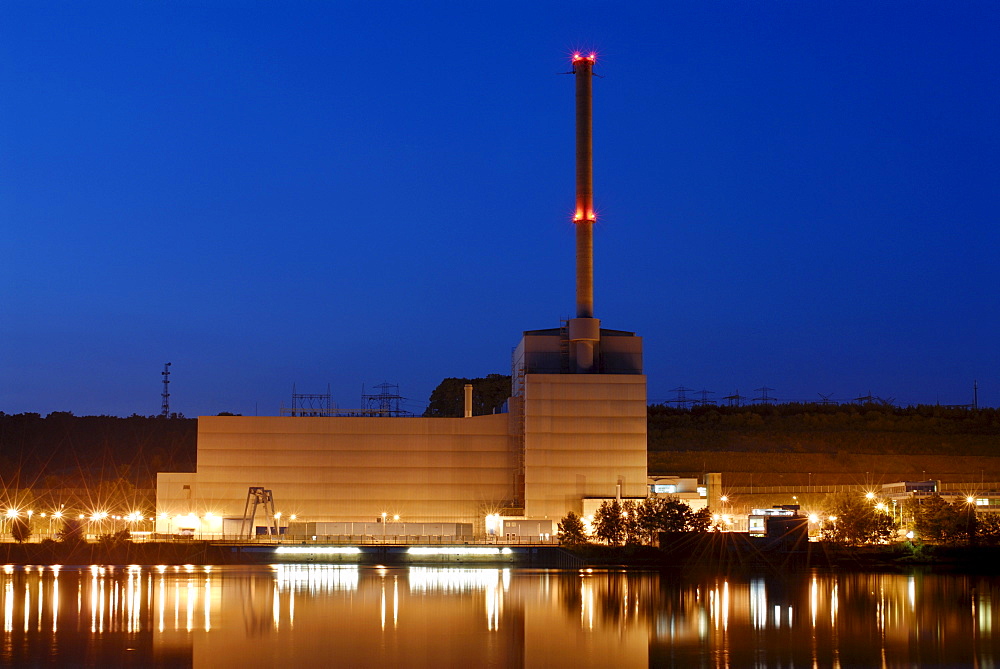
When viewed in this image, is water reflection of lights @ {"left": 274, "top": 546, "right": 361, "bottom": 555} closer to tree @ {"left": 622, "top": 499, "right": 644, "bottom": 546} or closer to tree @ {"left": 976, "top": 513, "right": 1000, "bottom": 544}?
tree @ {"left": 622, "top": 499, "right": 644, "bottom": 546}

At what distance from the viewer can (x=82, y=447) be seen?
174 m

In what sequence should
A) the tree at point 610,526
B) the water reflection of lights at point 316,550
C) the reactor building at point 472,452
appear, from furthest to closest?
the reactor building at point 472,452
the water reflection of lights at point 316,550
the tree at point 610,526

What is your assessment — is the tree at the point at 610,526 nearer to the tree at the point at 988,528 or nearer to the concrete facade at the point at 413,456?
the concrete facade at the point at 413,456

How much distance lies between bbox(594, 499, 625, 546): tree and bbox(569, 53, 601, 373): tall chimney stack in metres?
15.0

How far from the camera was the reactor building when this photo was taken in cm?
9725

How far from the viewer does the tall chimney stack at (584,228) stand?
97.7 metres

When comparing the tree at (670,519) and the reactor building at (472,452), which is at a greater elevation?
the reactor building at (472,452)

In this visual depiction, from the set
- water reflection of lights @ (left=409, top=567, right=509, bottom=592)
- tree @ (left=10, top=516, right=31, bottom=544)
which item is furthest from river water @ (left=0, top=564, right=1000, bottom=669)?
tree @ (left=10, top=516, right=31, bottom=544)

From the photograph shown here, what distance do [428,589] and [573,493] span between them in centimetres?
3249

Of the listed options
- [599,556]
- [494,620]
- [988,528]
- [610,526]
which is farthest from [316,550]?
[988,528]

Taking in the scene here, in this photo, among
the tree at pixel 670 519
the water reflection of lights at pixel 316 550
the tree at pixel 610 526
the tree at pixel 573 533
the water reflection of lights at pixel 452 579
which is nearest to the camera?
the water reflection of lights at pixel 452 579

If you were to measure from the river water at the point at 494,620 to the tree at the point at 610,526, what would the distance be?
12720 millimetres

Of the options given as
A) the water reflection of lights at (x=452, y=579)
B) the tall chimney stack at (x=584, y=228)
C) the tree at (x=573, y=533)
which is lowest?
the water reflection of lights at (x=452, y=579)

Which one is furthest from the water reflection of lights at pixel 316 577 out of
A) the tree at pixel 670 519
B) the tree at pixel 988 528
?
the tree at pixel 988 528
